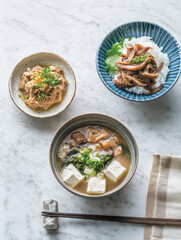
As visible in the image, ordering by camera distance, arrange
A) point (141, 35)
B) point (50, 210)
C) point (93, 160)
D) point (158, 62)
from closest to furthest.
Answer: point (93, 160), point (50, 210), point (158, 62), point (141, 35)

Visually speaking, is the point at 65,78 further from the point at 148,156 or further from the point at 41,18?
the point at 148,156

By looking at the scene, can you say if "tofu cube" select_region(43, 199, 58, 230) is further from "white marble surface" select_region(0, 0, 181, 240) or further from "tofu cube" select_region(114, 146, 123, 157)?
"tofu cube" select_region(114, 146, 123, 157)

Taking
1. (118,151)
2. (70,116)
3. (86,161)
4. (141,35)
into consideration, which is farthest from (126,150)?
(141,35)

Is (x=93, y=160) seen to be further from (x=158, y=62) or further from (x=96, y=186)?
(x=158, y=62)

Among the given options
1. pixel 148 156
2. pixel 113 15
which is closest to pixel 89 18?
pixel 113 15

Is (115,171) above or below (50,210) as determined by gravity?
above

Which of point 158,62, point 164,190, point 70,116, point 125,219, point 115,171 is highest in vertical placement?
point 158,62

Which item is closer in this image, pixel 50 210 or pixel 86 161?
pixel 86 161
